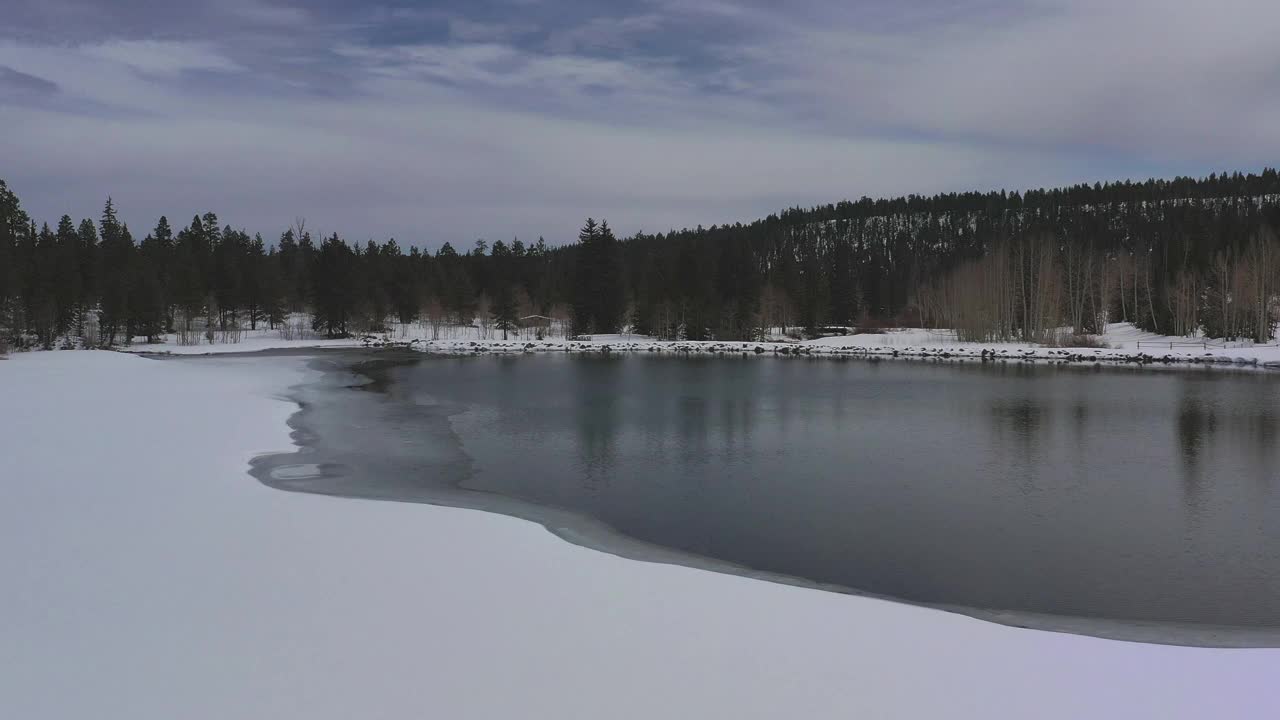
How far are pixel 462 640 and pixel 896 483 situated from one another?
11.3 metres

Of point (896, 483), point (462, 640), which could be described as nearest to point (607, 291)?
point (896, 483)

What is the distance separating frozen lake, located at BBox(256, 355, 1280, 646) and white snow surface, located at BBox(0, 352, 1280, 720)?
1415mm

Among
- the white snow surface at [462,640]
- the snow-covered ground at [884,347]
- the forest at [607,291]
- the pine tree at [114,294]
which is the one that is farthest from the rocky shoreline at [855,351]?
the white snow surface at [462,640]

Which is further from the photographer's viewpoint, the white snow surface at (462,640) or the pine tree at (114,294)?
the pine tree at (114,294)

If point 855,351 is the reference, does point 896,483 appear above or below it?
below

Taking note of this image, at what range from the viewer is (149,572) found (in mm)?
8828

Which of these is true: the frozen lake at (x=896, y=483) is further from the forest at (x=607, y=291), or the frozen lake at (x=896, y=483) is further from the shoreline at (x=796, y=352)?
the forest at (x=607, y=291)

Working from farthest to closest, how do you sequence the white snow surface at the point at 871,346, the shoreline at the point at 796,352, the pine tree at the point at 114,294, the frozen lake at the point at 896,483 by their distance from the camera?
the pine tree at the point at 114,294 < the white snow surface at the point at 871,346 < the shoreline at the point at 796,352 < the frozen lake at the point at 896,483

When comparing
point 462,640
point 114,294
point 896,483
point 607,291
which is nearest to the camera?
point 462,640

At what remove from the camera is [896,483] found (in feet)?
53.8

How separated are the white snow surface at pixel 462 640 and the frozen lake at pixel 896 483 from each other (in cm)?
142

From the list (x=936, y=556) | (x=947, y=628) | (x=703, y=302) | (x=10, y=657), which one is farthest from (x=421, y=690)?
(x=703, y=302)

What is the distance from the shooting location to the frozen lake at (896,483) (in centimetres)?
1027

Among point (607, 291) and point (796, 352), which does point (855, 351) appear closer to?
point (796, 352)
